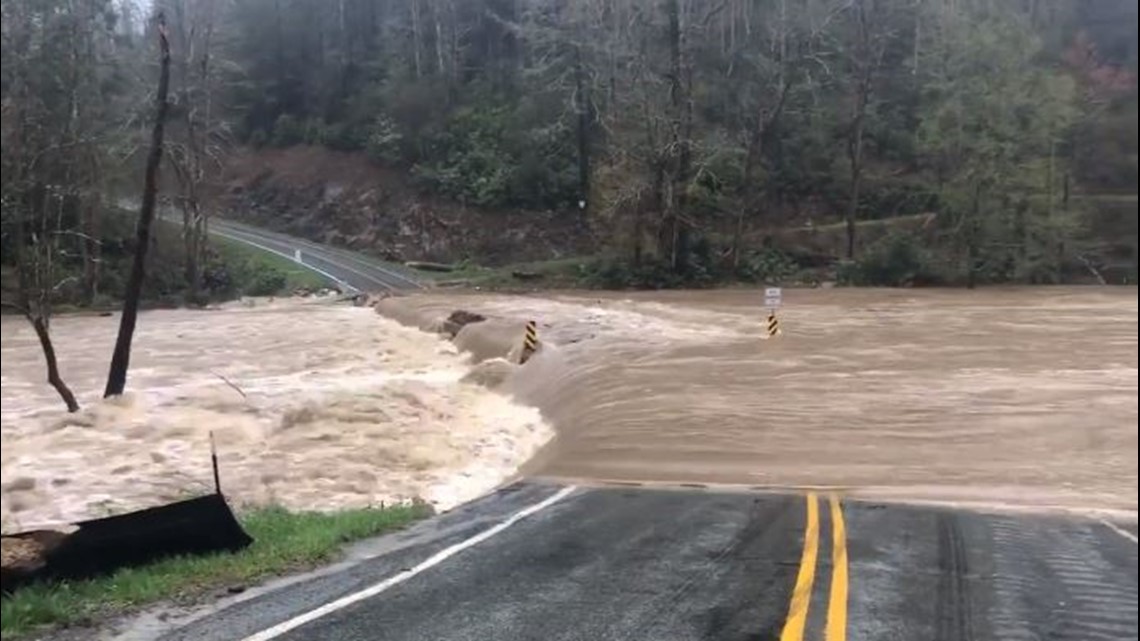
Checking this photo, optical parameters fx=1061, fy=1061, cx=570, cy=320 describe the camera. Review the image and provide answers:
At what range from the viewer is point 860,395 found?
14.6 meters

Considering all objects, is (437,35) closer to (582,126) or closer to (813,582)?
(813,582)

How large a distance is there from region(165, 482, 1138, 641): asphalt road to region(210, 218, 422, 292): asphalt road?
8.07 ft

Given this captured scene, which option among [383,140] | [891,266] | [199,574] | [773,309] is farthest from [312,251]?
[891,266]

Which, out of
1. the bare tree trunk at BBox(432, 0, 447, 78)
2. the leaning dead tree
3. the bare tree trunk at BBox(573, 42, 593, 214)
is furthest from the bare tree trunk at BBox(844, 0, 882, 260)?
the leaning dead tree

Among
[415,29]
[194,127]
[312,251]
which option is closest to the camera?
[194,127]

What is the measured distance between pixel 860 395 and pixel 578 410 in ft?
12.7

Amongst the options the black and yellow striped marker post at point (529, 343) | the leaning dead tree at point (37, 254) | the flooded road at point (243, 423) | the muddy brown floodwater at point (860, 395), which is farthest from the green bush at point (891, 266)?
the leaning dead tree at point (37, 254)

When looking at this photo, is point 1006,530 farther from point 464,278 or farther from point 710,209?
point 710,209

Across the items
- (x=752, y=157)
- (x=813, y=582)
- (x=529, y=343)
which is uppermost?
(x=752, y=157)

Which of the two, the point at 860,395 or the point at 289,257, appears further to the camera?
the point at 860,395

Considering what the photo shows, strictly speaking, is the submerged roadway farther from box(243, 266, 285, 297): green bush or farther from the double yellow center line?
box(243, 266, 285, 297): green bush

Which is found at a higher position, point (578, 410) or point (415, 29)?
point (415, 29)

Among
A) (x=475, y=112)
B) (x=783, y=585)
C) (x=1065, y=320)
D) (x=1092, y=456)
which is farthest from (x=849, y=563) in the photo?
(x=475, y=112)

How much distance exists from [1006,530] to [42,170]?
6.66 meters
